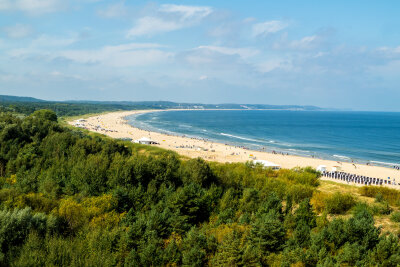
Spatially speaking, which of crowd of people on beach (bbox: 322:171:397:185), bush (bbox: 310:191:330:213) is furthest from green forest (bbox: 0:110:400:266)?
crowd of people on beach (bbox: 322:171:397:185)

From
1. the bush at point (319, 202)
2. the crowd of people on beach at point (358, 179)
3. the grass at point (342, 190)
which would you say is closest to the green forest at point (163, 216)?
the bush at point (319, 202)

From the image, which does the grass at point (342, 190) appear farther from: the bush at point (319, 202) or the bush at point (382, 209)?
the bush at point (319, 202)

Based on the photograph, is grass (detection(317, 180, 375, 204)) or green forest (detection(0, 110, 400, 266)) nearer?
green forest (detection(0, 110, 400, 266))

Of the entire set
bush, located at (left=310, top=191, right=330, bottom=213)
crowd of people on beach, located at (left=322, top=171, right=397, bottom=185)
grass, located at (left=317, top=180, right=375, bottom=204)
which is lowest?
crowd of people on beach, located at (left=322, top=171, right=397, bottom=185)

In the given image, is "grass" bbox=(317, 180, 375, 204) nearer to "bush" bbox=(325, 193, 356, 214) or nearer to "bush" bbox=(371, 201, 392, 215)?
"bush" bbox=(371, 201, 392, 215)

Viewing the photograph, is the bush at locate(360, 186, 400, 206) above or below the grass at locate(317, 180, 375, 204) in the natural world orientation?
above

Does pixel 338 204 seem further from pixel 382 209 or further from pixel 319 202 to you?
pixel 382 209
